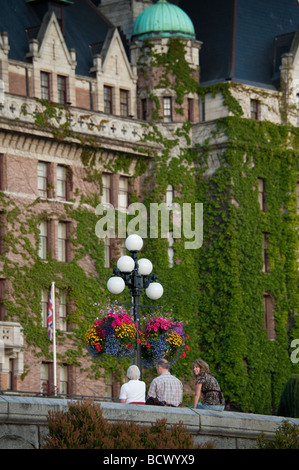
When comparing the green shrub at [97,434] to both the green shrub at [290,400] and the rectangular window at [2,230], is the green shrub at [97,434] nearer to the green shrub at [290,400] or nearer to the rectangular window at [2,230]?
the green shrub at [290,400]

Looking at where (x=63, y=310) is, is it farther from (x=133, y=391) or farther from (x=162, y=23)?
(x=133, y=391)

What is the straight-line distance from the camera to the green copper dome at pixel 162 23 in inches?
2640

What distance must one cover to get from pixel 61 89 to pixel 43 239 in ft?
21.9

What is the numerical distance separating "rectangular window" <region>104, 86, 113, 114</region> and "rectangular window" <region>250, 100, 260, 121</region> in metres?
6.40

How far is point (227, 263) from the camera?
6456 cm

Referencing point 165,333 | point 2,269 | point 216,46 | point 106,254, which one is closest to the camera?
point 165,333

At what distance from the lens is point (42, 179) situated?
62.0 metres

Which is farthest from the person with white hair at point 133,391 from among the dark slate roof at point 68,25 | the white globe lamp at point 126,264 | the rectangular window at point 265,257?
the rectangular window at point 265,257

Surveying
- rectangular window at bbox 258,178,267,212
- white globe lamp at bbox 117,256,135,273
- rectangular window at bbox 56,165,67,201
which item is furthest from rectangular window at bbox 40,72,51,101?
white globe lamp at bbox 117,256,135,273

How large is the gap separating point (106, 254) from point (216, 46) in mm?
11732

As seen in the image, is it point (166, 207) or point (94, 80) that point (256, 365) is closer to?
point (166, 207)

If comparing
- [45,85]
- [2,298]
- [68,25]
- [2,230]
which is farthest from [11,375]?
[68,25]
